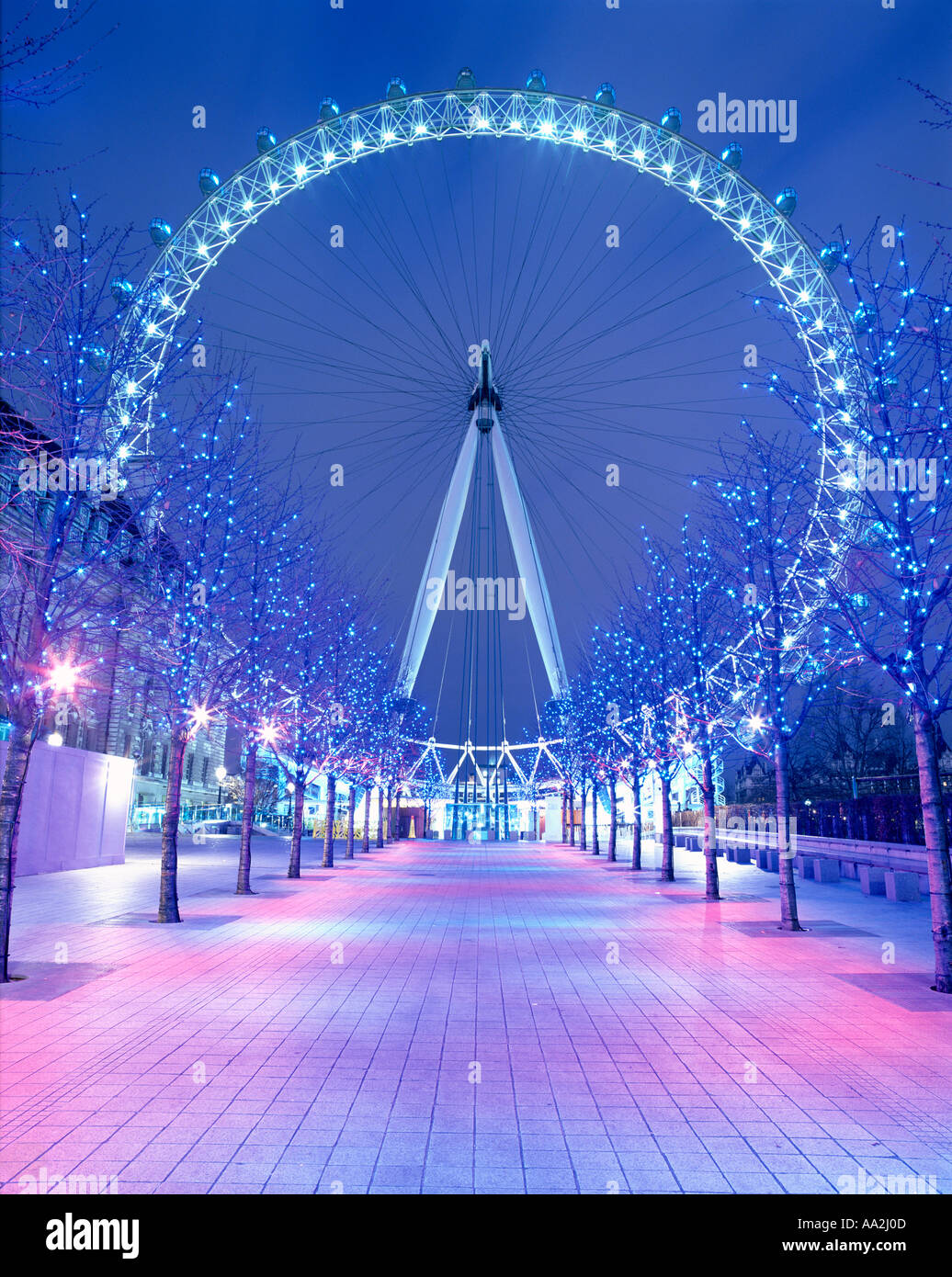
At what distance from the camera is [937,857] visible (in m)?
11.4

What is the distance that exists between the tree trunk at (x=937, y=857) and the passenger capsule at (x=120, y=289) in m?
12.5

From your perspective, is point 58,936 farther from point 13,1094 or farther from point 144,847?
point 144,847

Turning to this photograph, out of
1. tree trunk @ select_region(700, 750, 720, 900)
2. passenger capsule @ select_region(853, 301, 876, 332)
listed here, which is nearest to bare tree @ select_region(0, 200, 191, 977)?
passenger capsule @ select_region(853, 301, 876, 332)

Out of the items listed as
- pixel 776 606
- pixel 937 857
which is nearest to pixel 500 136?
pixel 776 606

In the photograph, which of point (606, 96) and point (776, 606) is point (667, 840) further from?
point (606, 96)

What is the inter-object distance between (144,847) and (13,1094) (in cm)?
3924

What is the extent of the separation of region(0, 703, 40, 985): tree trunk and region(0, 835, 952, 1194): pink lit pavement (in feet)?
4.18

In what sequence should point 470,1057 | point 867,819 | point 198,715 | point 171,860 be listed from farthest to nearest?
point 867,819 → point 198,715 → point 171,860 → point 470,1057

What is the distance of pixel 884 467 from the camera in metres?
12.1

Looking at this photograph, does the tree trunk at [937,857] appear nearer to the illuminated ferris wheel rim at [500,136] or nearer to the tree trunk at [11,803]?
the tree trunk at [11,803]

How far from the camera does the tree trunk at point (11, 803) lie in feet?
37.9

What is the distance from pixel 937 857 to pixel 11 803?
11.9m

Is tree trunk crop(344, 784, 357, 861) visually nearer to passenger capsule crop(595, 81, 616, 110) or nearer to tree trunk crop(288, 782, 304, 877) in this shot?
tree trunk crop(288, 782, 304, 877)
